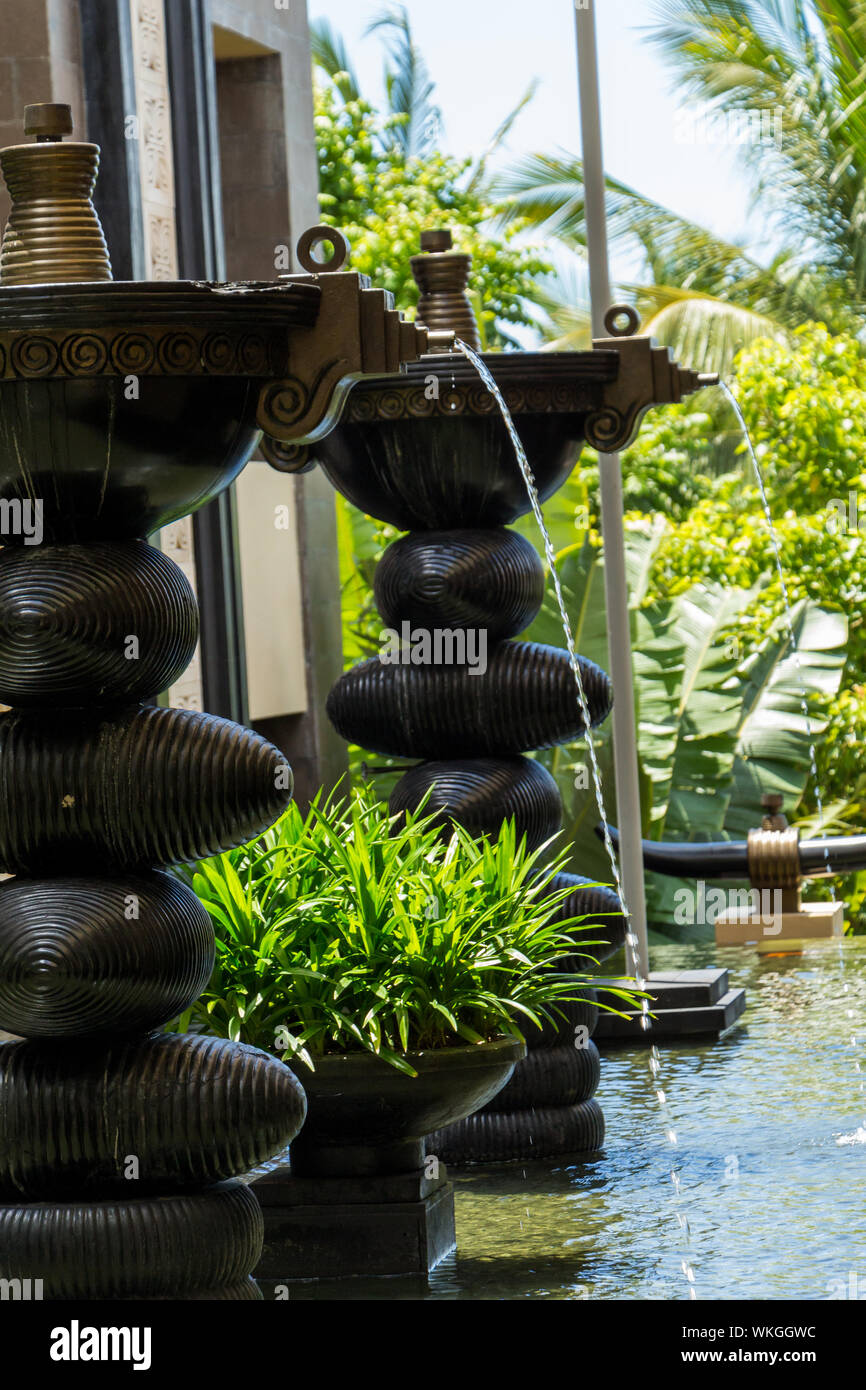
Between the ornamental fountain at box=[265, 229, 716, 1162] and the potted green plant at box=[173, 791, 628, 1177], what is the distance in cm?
71

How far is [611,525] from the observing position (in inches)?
247

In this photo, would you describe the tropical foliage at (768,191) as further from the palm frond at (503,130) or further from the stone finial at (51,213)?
the stone finial at (51,213)

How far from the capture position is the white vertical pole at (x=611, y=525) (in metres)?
6.21

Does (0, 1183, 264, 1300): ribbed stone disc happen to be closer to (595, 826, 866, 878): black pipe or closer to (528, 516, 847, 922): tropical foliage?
(595, 826, 866, 878): black pipe

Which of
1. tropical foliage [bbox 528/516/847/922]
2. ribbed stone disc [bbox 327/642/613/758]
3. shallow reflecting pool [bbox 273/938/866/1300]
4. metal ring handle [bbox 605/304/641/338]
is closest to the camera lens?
shallow reflecting pool [bbox 273/938/866/1300]

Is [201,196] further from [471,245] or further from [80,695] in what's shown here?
[471,245]

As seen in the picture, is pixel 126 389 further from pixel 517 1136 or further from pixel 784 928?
pixel 784 928

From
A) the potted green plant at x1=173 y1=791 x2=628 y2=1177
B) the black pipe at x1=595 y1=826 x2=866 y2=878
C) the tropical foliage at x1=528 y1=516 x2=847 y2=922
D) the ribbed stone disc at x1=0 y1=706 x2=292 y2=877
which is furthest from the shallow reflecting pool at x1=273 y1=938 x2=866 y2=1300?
the tropical foliage at x1=528 y1=516 x2=847 y2=922

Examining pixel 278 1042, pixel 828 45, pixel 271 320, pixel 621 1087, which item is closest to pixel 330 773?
pixel 621 1087

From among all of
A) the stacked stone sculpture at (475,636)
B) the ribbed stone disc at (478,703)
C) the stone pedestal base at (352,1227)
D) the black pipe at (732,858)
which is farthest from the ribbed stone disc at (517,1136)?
the black pipe at (732,858)

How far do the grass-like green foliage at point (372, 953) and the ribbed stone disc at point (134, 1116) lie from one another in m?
0.52

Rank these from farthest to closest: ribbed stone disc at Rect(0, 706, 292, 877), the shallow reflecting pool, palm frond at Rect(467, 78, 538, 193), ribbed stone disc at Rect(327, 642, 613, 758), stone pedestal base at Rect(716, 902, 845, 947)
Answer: palm frond at Rect(467, 78, 538, 193) < stone pedestal base at Rect(716, 902, 845, 947) < ribbed stone disc at Rect(327, 642, 613, 758) < the shallow reflecting pool < ribbed stone disc at Rect(0, 706, 292, 877)

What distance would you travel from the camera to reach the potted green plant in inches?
159
